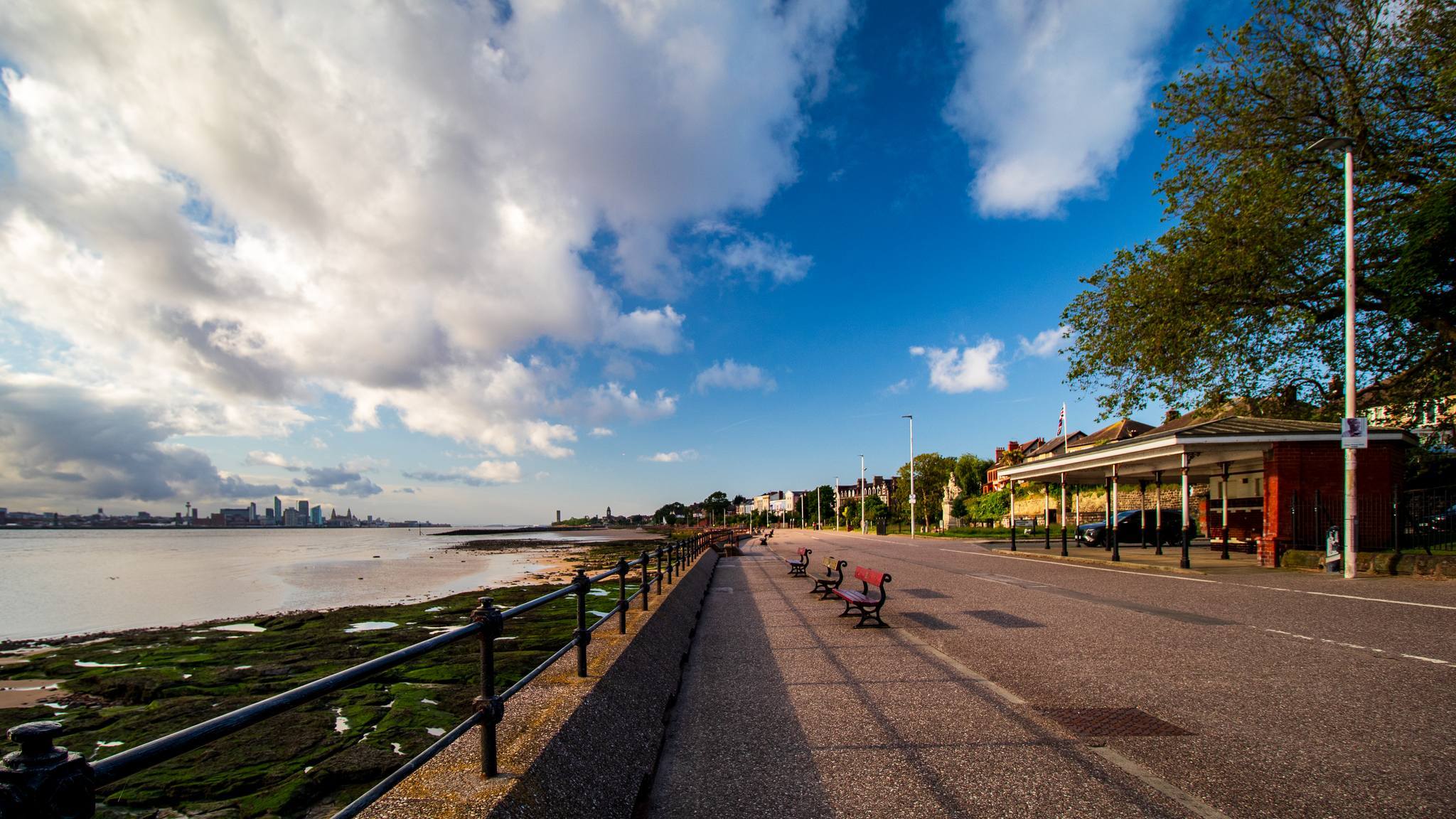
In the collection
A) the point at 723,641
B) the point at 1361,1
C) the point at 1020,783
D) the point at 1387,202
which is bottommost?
the point at 723,641

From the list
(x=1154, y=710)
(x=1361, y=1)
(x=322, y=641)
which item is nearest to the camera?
(x=1154, y=710)

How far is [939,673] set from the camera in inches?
270

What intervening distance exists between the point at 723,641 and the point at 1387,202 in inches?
862

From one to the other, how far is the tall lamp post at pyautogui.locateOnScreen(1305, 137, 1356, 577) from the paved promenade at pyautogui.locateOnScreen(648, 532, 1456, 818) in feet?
13.8

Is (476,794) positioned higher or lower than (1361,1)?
lower

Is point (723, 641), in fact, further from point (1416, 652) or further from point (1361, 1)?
point (1361, 1)

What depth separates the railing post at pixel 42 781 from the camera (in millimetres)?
1191

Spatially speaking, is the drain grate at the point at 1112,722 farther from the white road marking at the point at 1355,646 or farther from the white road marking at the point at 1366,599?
the white road marking at the point at 1366,599

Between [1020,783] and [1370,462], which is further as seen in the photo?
[1370,462]

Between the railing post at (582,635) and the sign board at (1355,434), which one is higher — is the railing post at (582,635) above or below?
below

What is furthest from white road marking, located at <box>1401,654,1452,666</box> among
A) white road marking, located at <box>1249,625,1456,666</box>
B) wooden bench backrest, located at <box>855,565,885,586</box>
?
wooden bench backrest, located at <box>855,565,885,586</box>

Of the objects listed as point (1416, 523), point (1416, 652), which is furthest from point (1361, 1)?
point (1416, 652)

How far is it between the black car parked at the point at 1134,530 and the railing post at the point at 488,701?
31819 millimetres

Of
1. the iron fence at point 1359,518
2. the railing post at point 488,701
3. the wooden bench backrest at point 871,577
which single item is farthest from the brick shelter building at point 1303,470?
the railing post at point 488,701
